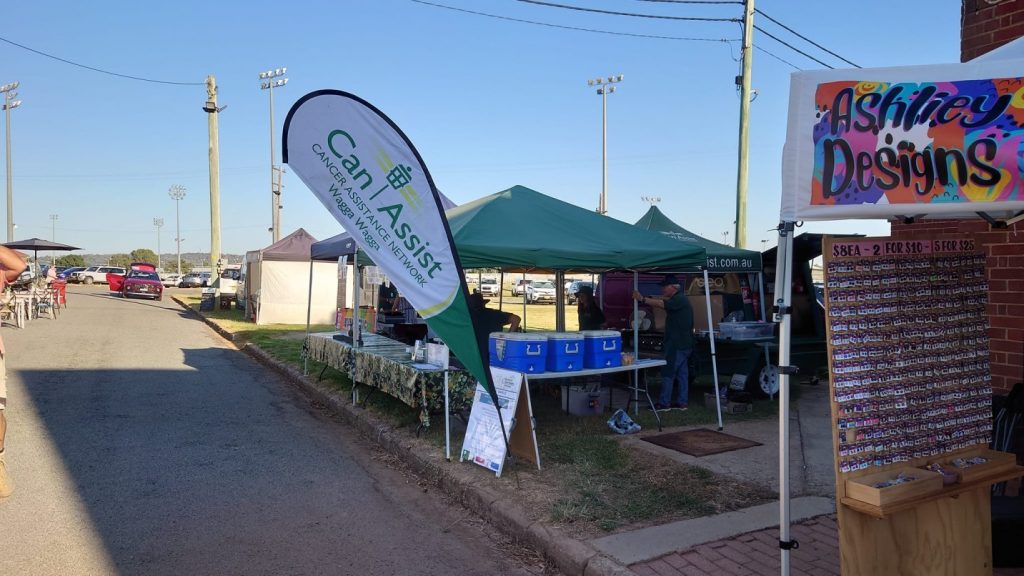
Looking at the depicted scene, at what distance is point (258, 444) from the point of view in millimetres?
7180

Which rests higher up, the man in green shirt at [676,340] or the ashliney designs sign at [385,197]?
the ashliney designs sign at [385,197]

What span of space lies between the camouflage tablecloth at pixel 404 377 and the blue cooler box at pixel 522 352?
50 centimetres

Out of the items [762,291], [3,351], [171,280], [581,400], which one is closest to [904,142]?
[581,400]

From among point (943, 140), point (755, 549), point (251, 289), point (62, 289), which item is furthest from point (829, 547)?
point (62, 289)

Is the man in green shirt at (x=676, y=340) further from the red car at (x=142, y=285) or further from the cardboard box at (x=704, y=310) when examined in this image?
the red car at (x=142, y=285)

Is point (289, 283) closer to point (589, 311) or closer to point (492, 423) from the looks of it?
point (589, 311)

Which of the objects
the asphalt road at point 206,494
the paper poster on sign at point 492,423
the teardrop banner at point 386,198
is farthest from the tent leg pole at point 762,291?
the teardrop banner at point 386,198

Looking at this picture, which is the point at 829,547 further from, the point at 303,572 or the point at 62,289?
the point at 62,289

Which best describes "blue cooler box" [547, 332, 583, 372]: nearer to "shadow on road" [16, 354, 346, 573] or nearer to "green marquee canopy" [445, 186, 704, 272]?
"green marquee canopy" [445, 186, 704, 272]

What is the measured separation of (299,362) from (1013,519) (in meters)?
11.2

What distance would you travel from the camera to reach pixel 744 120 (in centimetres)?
1572

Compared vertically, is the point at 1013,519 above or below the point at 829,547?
above

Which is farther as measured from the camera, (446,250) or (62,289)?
(62,289)

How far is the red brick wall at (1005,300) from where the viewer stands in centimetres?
492
